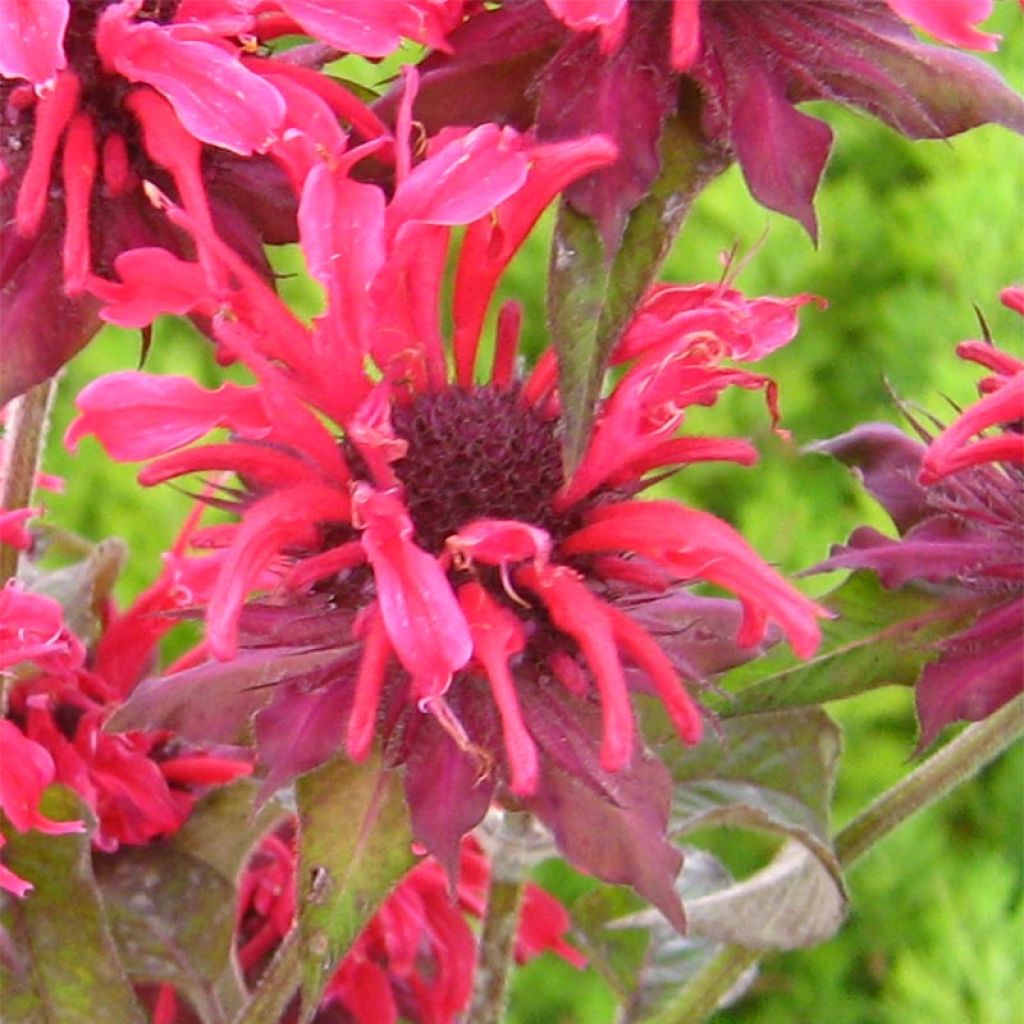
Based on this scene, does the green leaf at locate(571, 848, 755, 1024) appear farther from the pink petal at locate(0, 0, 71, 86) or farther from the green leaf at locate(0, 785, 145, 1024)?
the pink petal at locate(0, 0, 71, 86)

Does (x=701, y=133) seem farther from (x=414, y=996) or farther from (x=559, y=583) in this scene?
(x=414, y=996)

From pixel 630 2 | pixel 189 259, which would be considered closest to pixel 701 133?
pixel 630 2

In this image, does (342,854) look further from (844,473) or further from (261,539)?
(844,473)

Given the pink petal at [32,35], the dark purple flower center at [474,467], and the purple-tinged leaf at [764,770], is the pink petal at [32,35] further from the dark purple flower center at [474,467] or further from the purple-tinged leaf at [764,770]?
the purple-tinged leaf at [764,770]

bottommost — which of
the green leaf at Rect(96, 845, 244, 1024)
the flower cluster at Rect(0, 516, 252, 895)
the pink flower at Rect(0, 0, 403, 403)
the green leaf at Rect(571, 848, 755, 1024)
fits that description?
the green leaf at Rect(571, 848, 755, 1024)

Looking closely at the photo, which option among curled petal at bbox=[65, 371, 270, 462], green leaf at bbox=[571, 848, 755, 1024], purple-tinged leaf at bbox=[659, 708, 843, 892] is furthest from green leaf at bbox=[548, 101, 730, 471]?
green leaf at bbox=[571, 848, 755, 1024]

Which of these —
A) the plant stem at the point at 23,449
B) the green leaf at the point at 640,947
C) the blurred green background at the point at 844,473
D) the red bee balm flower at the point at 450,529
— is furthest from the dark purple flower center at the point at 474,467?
the blurred green background at the point at 844,473
